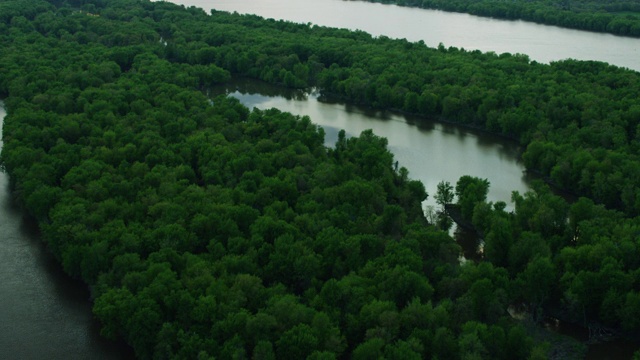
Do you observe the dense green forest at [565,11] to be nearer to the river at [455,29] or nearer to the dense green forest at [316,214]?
the river at [455,29]

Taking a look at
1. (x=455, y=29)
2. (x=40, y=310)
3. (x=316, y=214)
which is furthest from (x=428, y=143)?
(x=455, y=29)

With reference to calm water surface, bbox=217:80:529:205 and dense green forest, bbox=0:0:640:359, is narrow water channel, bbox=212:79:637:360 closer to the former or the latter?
calm water surface, bbox=217:80:529:205

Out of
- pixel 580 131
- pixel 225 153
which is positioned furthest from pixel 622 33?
pixel 225 153

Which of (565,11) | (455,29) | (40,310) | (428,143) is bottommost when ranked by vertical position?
(40,310)

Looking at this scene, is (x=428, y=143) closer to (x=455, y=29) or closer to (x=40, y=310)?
(x=40, y=310)

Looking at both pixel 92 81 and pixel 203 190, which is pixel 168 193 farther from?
pixel 92 81

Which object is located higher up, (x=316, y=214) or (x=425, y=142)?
(x=316, y=214)

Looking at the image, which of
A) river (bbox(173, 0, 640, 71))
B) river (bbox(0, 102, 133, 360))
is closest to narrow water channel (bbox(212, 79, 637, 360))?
river (bbox(0, 102, 133, 360))
